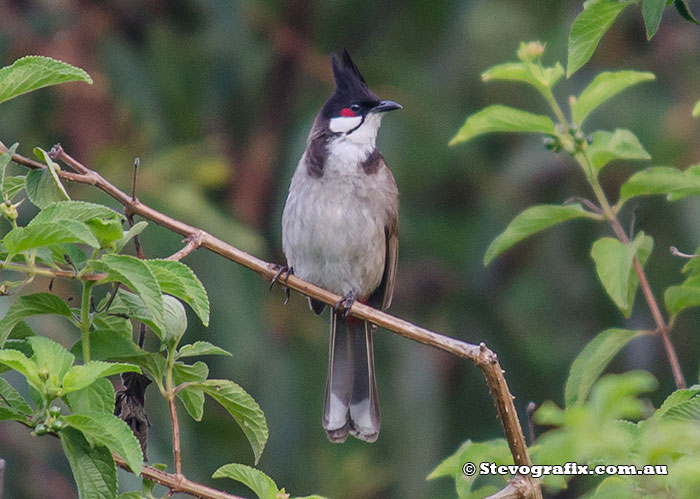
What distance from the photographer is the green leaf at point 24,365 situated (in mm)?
1474

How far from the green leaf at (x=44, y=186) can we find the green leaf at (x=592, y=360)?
109 cm

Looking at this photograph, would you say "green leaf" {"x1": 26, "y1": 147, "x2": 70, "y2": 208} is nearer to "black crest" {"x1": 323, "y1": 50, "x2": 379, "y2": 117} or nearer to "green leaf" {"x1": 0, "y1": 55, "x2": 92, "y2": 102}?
"green leaf" {"x1": 0, "y1": 55, "x2": 92, "y2": 102}

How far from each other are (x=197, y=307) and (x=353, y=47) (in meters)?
4.14

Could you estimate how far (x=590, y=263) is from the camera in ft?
17.2

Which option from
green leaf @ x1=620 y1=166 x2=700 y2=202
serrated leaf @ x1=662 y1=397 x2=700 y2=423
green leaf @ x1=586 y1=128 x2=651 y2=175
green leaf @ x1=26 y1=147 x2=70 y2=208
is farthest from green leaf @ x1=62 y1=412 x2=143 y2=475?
green leaf @ x1=586 y1=128 x2=651 y2=175

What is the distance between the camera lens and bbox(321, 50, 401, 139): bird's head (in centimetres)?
356

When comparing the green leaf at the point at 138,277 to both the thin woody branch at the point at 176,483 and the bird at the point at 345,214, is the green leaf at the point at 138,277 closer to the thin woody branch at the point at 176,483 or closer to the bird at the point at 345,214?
the thin woody branch at the point at 176,483

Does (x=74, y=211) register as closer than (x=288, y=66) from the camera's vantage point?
Yes

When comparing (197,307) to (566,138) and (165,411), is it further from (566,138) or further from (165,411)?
(165,411)

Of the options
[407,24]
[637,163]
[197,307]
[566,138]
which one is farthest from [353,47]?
[197,307]

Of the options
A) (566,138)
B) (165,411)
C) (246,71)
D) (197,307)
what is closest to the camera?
(197,307)

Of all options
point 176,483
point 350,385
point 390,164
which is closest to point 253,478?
point 176,483

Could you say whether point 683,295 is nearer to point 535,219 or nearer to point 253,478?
point 535,219

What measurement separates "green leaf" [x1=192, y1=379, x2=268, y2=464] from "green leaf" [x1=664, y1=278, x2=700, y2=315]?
874mm
